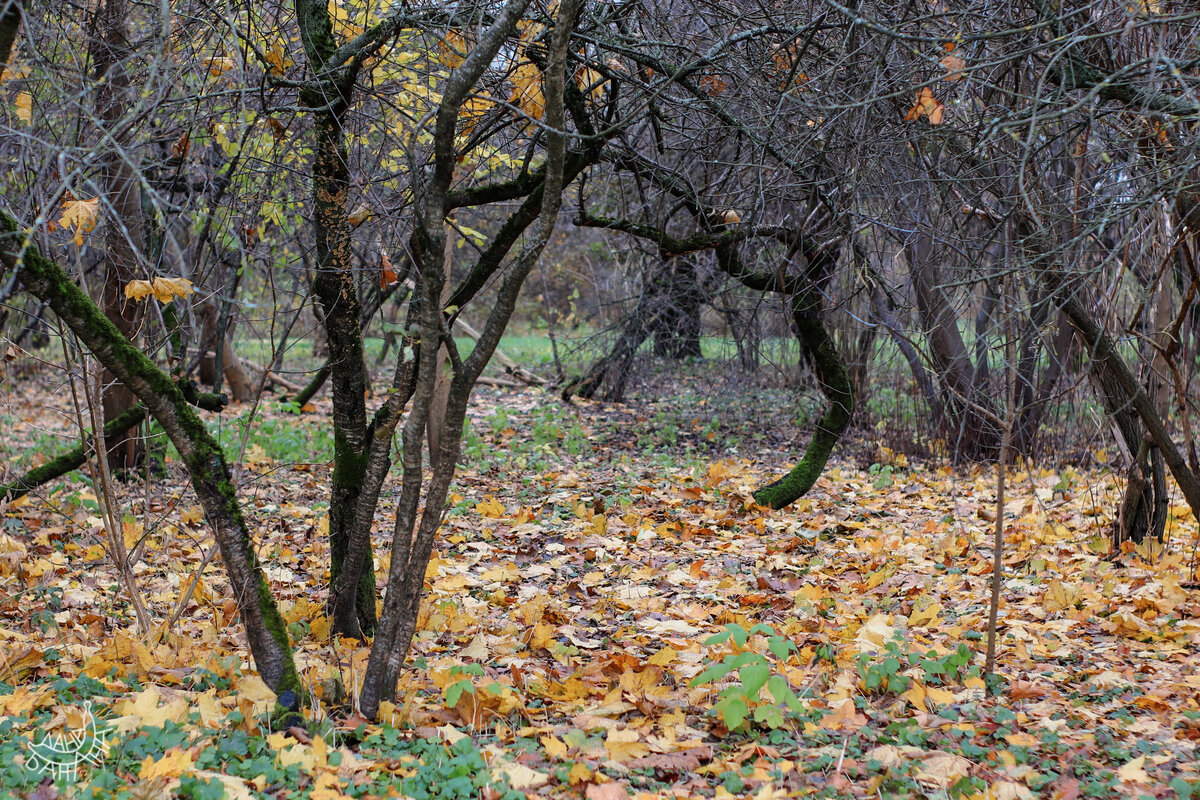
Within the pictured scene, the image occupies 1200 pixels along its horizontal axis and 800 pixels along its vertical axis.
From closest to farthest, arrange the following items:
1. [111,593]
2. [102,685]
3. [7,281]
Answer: [7,281] → [102,685] → [111,593]

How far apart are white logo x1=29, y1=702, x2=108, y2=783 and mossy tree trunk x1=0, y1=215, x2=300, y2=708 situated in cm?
54

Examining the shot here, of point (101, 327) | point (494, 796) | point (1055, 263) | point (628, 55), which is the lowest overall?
point (494, 796)

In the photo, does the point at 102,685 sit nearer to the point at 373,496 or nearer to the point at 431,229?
the point at 373,496

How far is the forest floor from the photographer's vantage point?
248cm

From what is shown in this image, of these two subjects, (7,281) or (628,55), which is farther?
(628,55)

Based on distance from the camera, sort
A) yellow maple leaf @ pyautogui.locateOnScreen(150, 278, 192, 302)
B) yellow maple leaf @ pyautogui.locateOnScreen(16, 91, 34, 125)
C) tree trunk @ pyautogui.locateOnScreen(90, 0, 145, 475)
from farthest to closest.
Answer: tree trunk @ pyautogui.locateOnScreen(90, 0, 145, 475) < yellow maple leaf @ pyautogui.locateOnScreen(16, 91, 34, 125) < yellow maple leaf @ pyautogui.locateOnScreen(150, 278, 192, 302)

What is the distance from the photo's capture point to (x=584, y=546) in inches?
210

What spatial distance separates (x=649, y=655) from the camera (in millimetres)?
3643

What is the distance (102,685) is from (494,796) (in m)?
1.58

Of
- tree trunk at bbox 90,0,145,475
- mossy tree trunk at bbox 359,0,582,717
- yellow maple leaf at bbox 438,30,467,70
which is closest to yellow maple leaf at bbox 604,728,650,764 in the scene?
mossy tree trunk at bbox 359,0,582,717

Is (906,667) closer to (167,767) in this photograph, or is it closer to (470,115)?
(167,767)

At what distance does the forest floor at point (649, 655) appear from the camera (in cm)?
248

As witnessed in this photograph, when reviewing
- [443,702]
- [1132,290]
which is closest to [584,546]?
[443,702]

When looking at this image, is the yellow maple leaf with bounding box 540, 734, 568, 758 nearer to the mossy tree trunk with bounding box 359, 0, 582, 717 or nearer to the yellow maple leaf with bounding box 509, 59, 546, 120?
the mossy tree trunk with bounding box 359, 0, 582, 717
